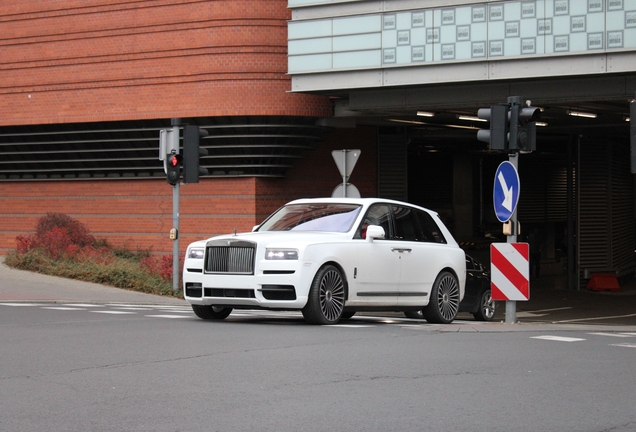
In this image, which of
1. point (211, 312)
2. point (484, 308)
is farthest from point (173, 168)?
point (211, 312)

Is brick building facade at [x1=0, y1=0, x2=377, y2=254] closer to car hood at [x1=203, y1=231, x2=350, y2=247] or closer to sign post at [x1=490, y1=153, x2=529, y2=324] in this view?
sign post at [x1=490, y1=153, x2=529, y2=324]

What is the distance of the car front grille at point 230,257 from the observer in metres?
12.7

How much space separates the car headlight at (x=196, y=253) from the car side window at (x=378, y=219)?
6.71 feet

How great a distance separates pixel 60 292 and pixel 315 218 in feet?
27.5

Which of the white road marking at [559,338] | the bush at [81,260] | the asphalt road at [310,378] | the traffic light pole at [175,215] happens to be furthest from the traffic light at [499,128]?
the bush at [81,260]

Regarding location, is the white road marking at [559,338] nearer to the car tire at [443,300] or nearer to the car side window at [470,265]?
the car tire at [443,300]

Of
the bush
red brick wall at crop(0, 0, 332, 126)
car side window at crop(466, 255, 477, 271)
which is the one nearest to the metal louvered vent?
red brick wall at crop(0, 0, 332, 126)

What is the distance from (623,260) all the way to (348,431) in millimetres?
32080

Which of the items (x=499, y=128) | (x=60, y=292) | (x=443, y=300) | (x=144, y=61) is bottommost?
(x=60, y=292)

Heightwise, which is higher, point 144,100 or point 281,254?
point 144,100

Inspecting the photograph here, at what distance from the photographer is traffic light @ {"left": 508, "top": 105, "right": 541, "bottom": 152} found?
1408 centimetres

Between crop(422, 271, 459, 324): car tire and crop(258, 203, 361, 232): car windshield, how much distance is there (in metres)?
1.76

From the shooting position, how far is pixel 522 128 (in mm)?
14227

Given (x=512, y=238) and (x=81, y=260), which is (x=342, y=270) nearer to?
(x=512, y=238)
